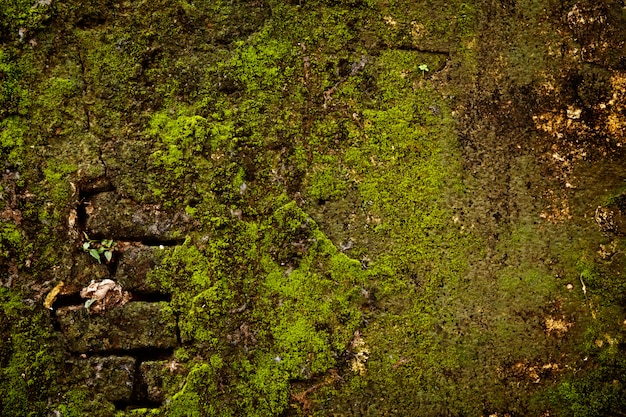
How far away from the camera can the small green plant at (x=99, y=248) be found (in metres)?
2.83

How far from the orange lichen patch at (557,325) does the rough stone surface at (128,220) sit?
2.14 m

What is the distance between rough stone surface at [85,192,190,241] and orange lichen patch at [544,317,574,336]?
7.04 feet

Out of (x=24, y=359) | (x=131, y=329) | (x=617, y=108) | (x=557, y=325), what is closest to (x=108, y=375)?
(x=131, y=329)

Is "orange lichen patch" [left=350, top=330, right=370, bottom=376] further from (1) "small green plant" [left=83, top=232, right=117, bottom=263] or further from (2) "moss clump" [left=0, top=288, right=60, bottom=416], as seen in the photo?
(2) "moss clump" [left=0, top=288, right=60, bottom=416]

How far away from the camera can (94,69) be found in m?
2.90

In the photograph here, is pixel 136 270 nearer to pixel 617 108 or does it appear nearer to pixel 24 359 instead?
pixel 24 359

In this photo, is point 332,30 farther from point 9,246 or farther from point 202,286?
point 9,246

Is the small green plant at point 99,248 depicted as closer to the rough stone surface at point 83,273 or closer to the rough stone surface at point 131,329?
the rough stone surface at point 83,273

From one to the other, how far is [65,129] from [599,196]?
3.12 meters

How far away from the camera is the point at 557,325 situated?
2.77 m

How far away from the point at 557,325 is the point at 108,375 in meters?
2.58

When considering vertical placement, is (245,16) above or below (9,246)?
above

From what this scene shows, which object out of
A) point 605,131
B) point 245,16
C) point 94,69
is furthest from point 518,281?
point 94,69

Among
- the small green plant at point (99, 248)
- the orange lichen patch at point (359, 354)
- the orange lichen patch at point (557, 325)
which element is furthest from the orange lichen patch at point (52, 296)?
the orange lichen patch at point (557, 325)
